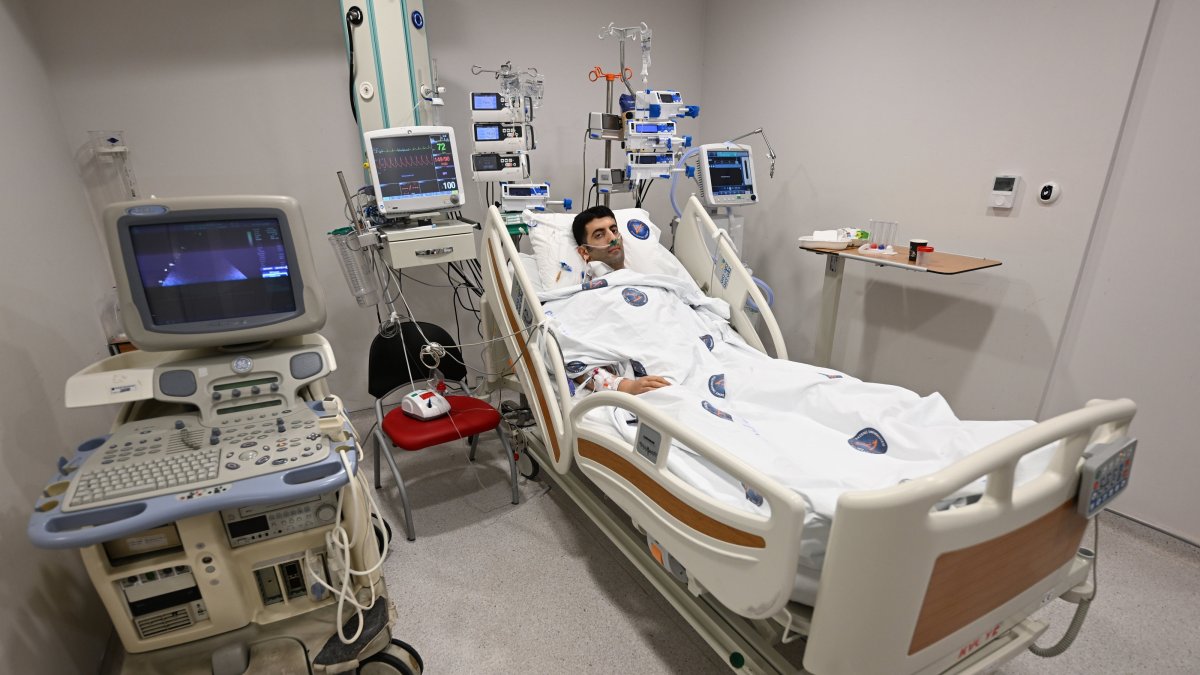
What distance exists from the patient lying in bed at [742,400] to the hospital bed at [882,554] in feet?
0.33

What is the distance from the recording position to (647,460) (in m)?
1.45

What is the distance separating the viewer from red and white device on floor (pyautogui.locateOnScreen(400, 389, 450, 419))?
233cm

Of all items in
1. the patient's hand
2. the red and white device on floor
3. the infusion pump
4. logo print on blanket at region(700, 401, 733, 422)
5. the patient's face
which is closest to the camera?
logo print on blanket at region(700, 401, 733, 422)

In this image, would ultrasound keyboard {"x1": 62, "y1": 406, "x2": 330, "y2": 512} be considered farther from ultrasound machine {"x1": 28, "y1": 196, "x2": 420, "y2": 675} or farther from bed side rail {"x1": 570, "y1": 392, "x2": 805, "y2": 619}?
bed side rail {"x1": 570, "y1": 392, "x2": 805, "y2": 619}

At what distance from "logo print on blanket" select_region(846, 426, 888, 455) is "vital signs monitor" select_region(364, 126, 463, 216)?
6.52 ft

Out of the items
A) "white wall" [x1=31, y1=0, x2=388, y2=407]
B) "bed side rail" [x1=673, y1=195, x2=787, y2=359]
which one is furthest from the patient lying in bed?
"white wall" [x1=31, y1=0, x2=388, y2=407]

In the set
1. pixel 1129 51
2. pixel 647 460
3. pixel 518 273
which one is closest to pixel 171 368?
pixel 518 273

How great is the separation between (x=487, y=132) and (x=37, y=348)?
73.0 inches

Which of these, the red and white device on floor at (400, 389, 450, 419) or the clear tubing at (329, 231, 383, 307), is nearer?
the red and white device on floor at (400, 389, 450, 419)

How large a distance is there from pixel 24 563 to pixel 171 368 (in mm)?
635

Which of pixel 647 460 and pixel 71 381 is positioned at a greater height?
pixel 71 381

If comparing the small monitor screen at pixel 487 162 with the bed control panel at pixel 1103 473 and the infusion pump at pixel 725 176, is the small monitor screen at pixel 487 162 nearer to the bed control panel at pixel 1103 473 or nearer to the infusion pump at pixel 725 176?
the infusion pump at pixel 725 176

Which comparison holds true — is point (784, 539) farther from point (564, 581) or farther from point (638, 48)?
point (638, 48)

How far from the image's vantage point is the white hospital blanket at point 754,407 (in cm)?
132
